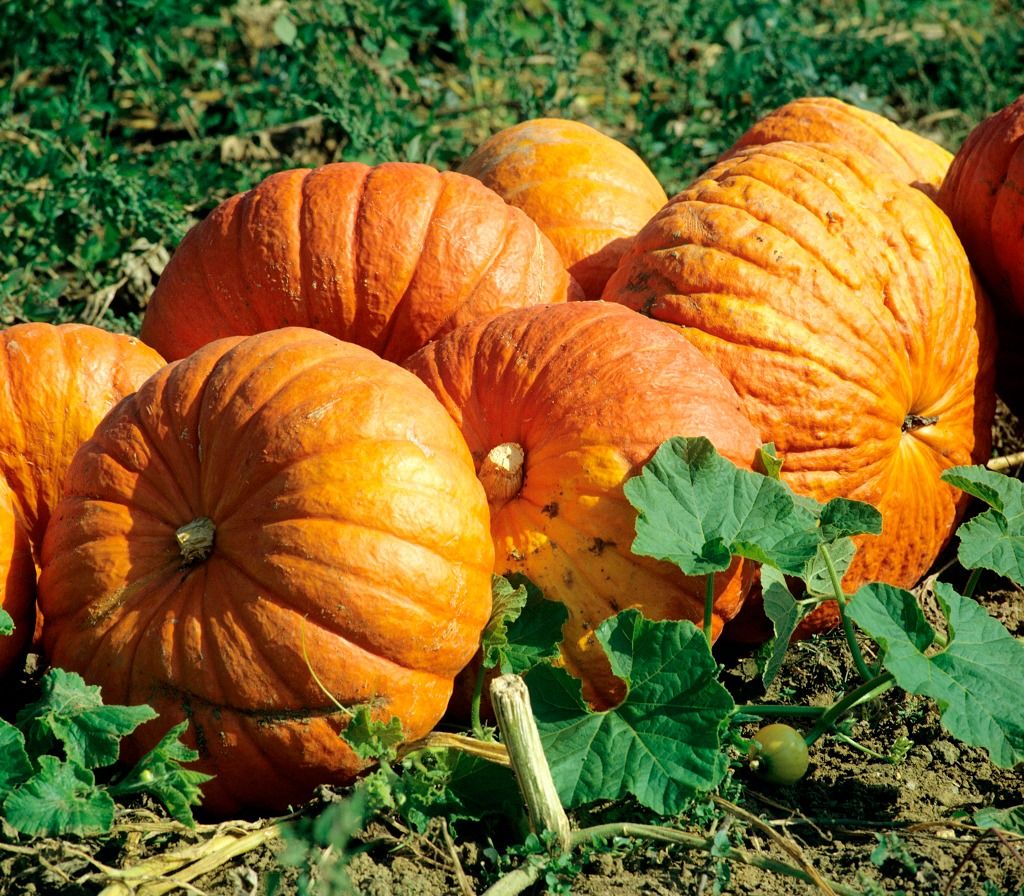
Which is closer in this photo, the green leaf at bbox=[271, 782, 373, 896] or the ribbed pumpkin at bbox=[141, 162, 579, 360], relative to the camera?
the green leaf at bbox=[271, 782, 373, 896]

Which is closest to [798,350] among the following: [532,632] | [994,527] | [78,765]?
[994,527]

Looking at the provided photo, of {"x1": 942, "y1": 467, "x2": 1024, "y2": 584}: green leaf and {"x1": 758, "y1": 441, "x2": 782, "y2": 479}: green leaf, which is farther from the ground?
{"x1": 758, "y1": 441, "x2": 782, "y2": 479}: green leaf

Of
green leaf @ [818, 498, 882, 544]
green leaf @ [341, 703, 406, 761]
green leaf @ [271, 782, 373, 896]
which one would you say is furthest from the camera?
green leaf @ [818, 498, 882, 544]

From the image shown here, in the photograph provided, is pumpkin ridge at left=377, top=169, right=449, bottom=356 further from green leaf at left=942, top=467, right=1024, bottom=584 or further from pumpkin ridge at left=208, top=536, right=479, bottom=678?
green leaf at left=942, top=467, right=1024, bottom=584

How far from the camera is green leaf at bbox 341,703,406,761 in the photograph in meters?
2.35

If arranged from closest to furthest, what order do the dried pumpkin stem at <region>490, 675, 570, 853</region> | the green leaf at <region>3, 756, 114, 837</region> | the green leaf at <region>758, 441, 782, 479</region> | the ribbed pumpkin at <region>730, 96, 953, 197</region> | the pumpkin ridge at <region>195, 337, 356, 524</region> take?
1. the green leaf at <region>3, 756, 114, 837</region>
2. the dried pumpkin stem at <region>490, 675, 570, 853</region>
3. the pumpkin ridge at <region>195, 337, 356, 524</region>
4. the green leaf at <region>758, 441, 782, 479</region>
5. the ribbed pumpkin at <region>730, 96, 953, 197</region>

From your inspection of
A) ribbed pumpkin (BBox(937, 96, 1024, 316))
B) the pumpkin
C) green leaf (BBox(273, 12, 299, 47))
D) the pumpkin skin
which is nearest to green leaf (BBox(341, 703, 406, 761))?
the pumpkin skin

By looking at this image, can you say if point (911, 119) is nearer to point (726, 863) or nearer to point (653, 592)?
point (653, 592)

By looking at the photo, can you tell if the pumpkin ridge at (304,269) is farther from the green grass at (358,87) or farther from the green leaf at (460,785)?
the green leaf at (460,785)

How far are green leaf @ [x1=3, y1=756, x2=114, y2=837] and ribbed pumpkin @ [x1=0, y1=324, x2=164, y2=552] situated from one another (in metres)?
1.08

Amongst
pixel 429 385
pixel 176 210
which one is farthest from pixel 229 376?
pixel 176 210

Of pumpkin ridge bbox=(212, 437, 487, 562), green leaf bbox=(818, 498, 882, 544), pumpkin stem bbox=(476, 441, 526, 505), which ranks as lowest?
green leaf bbox=(818, 498, 882, 544)

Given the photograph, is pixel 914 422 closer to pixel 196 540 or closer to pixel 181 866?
pixel 196 540

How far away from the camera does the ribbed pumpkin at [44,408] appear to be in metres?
3.11
